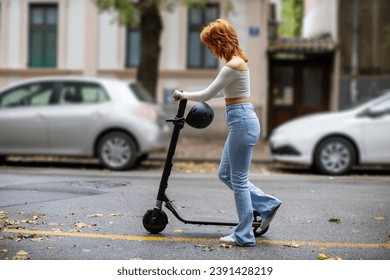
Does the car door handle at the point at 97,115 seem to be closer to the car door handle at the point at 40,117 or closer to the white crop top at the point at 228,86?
the car door handle at the point at 40,117

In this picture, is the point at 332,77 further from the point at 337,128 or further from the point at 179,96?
the point at 179,96

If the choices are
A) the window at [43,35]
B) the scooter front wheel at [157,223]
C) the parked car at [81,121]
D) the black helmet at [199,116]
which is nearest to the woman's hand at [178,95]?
the black helmet at [199,116]

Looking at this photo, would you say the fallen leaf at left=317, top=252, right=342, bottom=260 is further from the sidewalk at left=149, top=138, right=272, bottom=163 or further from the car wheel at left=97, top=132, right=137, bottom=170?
the sidewalk at left=149, top=138, right=272, bottom=163

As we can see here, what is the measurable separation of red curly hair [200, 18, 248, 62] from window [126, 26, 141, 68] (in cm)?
1630

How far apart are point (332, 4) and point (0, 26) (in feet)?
34.8

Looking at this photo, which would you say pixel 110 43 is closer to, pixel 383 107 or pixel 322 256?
pixel 383 107

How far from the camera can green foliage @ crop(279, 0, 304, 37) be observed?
29.8 meters

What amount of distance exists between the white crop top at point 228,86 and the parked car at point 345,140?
22.6ft

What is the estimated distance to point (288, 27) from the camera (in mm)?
38062

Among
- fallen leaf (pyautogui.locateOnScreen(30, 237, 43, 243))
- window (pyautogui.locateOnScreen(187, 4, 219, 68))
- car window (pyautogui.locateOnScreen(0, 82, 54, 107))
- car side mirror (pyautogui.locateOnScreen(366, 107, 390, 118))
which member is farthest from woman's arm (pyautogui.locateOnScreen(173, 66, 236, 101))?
window (pyautogui.locateOnScreen(187, 4, 219, 68))

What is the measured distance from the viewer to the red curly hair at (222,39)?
5.04 meters

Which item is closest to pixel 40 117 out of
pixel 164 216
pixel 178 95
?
pixel 164 216

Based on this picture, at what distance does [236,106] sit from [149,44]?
11661 mm
